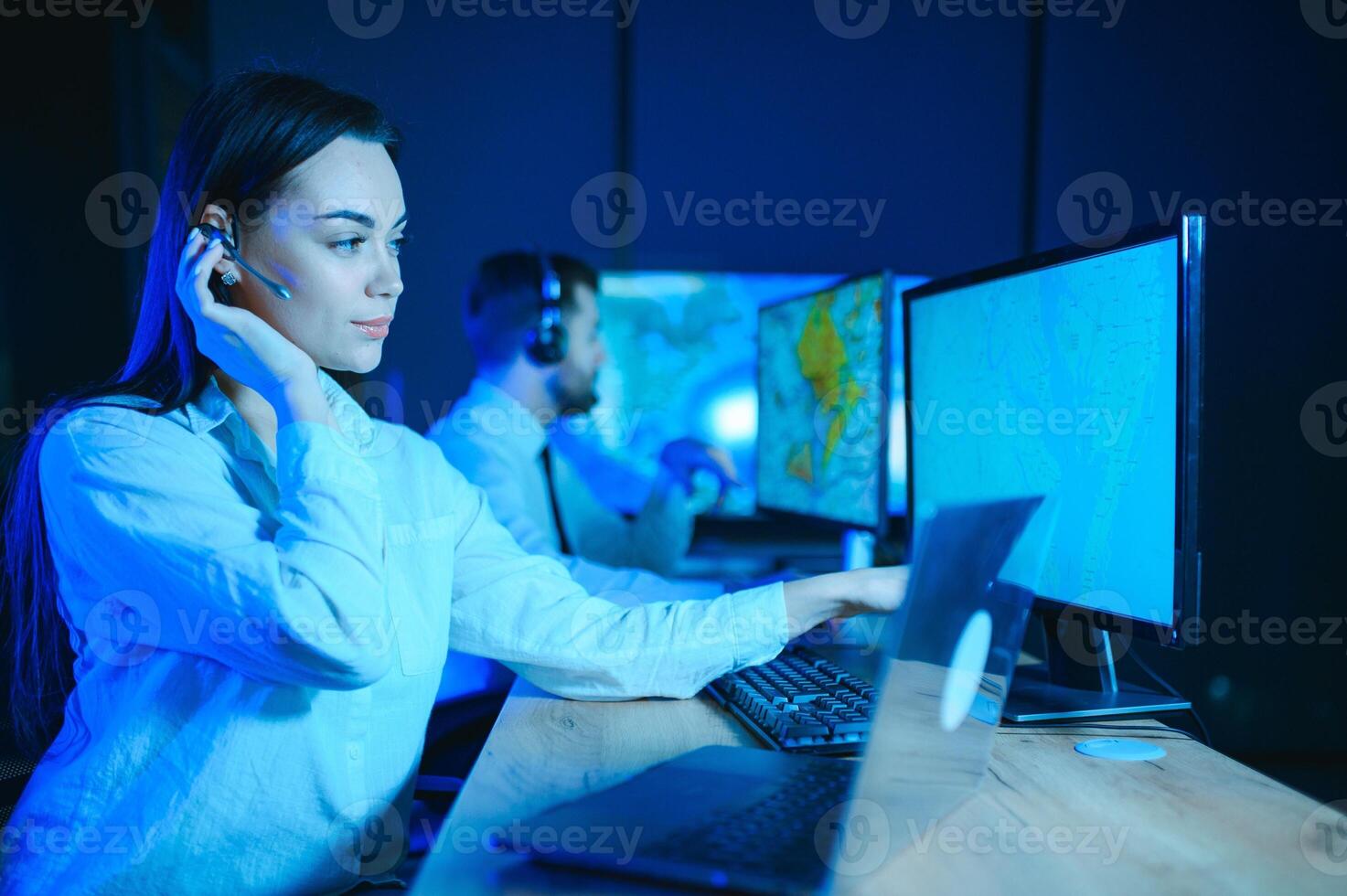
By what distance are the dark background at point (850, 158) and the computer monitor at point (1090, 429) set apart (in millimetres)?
1602

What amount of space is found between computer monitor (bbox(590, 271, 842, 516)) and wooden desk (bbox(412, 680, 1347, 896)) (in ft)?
4.48

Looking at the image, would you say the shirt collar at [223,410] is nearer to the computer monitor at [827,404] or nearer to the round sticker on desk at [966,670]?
the round sticker on desk at [966,670]

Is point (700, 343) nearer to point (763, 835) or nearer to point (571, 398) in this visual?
point (571, 398)

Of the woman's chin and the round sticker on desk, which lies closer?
the round sticker on desk

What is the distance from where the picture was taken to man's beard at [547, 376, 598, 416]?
2.30m

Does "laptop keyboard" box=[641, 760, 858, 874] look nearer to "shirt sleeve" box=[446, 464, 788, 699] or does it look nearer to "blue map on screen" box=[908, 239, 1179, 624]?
"blue map on screen" box=[908, 239, 1179, 624]

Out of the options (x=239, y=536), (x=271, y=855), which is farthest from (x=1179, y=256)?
(x=271, y=855)

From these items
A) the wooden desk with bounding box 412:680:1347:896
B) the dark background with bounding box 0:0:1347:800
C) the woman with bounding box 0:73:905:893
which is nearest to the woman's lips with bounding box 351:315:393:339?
the woman with bounding box 0:73:905:893

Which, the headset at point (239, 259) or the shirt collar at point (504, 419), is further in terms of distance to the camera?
the shirt collar at point (504, 419)

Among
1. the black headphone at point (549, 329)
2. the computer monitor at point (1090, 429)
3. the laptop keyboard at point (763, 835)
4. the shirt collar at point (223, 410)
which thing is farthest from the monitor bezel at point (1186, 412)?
A: the black headphone at point (549, 329)

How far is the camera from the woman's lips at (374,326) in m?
1.09

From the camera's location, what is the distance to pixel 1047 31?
2779 millimetres

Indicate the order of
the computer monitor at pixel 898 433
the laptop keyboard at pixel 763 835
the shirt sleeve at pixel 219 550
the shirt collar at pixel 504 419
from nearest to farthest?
the laptop keyboard at pixel 763 835 < the shirt sleeve at pixel 219 550 < the computer monitor at pixel 898 433 < the shirt collar at pixel 504 419

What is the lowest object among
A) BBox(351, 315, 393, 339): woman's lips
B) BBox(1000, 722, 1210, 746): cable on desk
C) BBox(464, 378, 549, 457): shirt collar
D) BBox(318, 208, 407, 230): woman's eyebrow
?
BBox(1000, 722, 1210, 746): cable on desk
